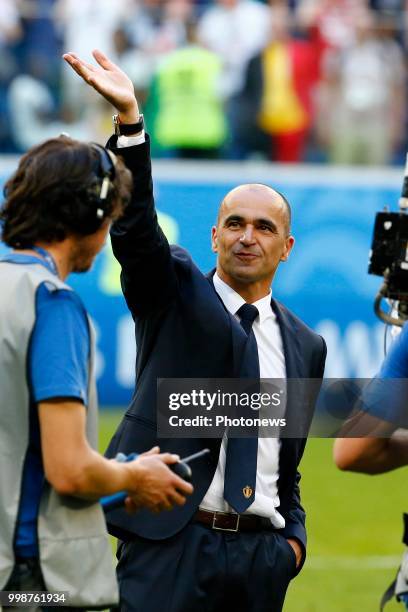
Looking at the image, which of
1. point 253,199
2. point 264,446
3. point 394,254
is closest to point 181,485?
point 264,446

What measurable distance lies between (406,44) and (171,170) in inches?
125

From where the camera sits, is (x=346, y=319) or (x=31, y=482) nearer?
(x=31, y=482)

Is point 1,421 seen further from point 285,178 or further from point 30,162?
point 285,178

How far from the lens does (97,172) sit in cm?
359

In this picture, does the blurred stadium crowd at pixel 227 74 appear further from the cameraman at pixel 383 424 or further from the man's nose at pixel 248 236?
the cameraman at pixel 383 424

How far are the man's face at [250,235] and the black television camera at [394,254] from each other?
1.21ft

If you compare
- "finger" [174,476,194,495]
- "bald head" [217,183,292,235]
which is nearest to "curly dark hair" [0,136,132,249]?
"finger" [174,476,194,495]

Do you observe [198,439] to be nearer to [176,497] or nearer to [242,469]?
[242,469]

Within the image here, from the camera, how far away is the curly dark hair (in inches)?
138

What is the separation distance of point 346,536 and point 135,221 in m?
5.25

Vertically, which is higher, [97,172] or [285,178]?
[97,172]

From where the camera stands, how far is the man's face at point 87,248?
3.59 metres

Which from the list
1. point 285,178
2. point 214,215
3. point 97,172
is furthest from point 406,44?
point 97,172

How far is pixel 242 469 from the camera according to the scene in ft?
14.6
